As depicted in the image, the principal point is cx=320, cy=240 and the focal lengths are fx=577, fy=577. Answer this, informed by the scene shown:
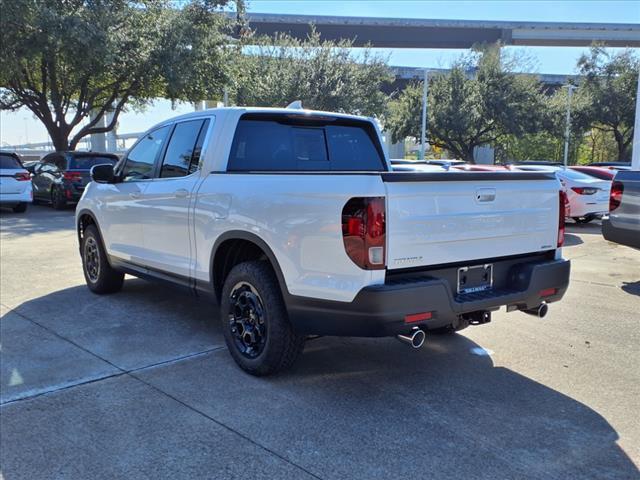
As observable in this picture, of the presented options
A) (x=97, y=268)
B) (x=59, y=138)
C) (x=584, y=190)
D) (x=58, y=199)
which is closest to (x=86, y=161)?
(x=58, y=199)

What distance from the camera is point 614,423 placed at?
140 inches

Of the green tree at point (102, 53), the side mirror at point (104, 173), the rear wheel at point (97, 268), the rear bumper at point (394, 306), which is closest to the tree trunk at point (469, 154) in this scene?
the green tree at point (102, 53)

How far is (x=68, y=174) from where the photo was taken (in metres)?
16.3

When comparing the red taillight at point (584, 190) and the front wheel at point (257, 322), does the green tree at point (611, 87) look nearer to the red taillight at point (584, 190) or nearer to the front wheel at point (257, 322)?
the red taillight at point (584, 190)

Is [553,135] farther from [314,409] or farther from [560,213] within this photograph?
[314,409]

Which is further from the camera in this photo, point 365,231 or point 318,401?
point 318,401

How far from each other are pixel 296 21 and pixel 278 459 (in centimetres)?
5759

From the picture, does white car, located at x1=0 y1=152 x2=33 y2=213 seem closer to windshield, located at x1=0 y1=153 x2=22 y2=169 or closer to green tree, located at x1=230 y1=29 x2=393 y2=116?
windshield, located at x1=0 y1=153 x2=22 y2=169

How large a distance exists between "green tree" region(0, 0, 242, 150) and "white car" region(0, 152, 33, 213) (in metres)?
3.59

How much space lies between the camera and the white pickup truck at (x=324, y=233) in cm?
344

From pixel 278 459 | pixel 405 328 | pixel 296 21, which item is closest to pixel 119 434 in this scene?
pixel 278 459

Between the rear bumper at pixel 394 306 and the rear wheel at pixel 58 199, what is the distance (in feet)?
48.7

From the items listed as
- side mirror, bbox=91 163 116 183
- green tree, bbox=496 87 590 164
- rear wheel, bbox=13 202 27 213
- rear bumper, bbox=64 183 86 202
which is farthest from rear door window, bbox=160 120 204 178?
green tree, bbox=496 87 590 164

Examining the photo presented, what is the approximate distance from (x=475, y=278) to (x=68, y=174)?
49.0ft
